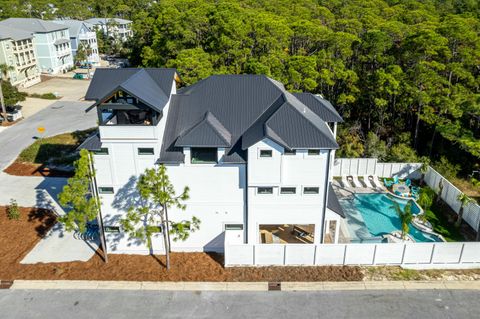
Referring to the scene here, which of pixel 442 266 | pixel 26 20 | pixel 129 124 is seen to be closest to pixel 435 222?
pixel 442 266

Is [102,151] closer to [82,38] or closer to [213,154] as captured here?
[213,154]

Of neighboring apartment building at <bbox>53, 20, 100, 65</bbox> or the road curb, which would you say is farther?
neighboring apartment building at <bbox>53, 20, 100, 65</bbox>

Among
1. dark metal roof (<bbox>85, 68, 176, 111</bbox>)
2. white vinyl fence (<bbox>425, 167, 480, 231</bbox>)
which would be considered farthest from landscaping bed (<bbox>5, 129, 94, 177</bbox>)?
white vinyl fence (<bbox>425, 167, 480, 231</bbox>)

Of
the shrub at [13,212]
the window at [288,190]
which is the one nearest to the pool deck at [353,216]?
the window at [288,190]

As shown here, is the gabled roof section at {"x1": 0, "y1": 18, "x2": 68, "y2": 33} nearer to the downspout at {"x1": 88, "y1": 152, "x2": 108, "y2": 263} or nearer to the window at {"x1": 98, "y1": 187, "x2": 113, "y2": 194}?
the downspout at {"x1": 88, "y1": 152, "x2": 108, "y2": 263}

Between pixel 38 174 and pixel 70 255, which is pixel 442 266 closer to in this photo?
pixel 70 255

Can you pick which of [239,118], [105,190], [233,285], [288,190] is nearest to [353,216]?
[288,190]
